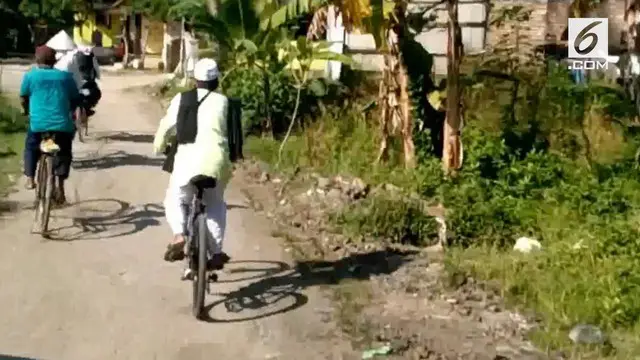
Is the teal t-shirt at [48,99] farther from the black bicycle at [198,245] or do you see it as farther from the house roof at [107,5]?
the house roof at [107,5]

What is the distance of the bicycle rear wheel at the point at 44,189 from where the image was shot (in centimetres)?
1048

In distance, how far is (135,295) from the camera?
859cm

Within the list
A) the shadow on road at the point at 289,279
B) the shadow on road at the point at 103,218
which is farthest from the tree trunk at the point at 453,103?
the shadow on road at the point at 103,218

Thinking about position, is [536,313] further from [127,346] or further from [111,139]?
[111,139]

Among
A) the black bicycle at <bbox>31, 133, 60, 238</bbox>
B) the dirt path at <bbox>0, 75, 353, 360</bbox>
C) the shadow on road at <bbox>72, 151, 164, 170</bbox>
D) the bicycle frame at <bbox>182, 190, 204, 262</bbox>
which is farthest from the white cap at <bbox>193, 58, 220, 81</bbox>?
the shadow on road at <bbox>72, 151, 164, 170</bbox>

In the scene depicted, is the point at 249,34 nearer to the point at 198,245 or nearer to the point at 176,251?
the point at 176,251

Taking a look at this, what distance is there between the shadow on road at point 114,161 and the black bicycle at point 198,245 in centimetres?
714

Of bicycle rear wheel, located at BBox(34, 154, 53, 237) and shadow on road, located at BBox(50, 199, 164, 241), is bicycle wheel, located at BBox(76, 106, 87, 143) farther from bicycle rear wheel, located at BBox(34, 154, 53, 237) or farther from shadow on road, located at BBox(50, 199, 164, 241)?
bicycle rear wheel, located at BBox(34, 154, 53, 237)

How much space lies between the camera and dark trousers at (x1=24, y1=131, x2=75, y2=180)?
1061 centimetres

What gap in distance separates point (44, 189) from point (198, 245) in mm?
3175

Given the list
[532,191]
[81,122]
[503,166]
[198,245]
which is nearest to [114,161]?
[81,122]

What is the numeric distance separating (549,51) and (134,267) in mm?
11937

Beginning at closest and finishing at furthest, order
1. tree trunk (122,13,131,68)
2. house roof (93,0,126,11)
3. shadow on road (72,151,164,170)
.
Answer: shadow on road (72,151,164,170), tree trunk (122,13,131,68), house roof (93,0,126,11)

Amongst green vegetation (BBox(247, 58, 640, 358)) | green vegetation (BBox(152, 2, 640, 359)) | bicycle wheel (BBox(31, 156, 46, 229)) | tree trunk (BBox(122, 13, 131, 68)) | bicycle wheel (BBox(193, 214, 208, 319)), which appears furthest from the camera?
tree trunk (BBox(122, 13, 131, 68))
